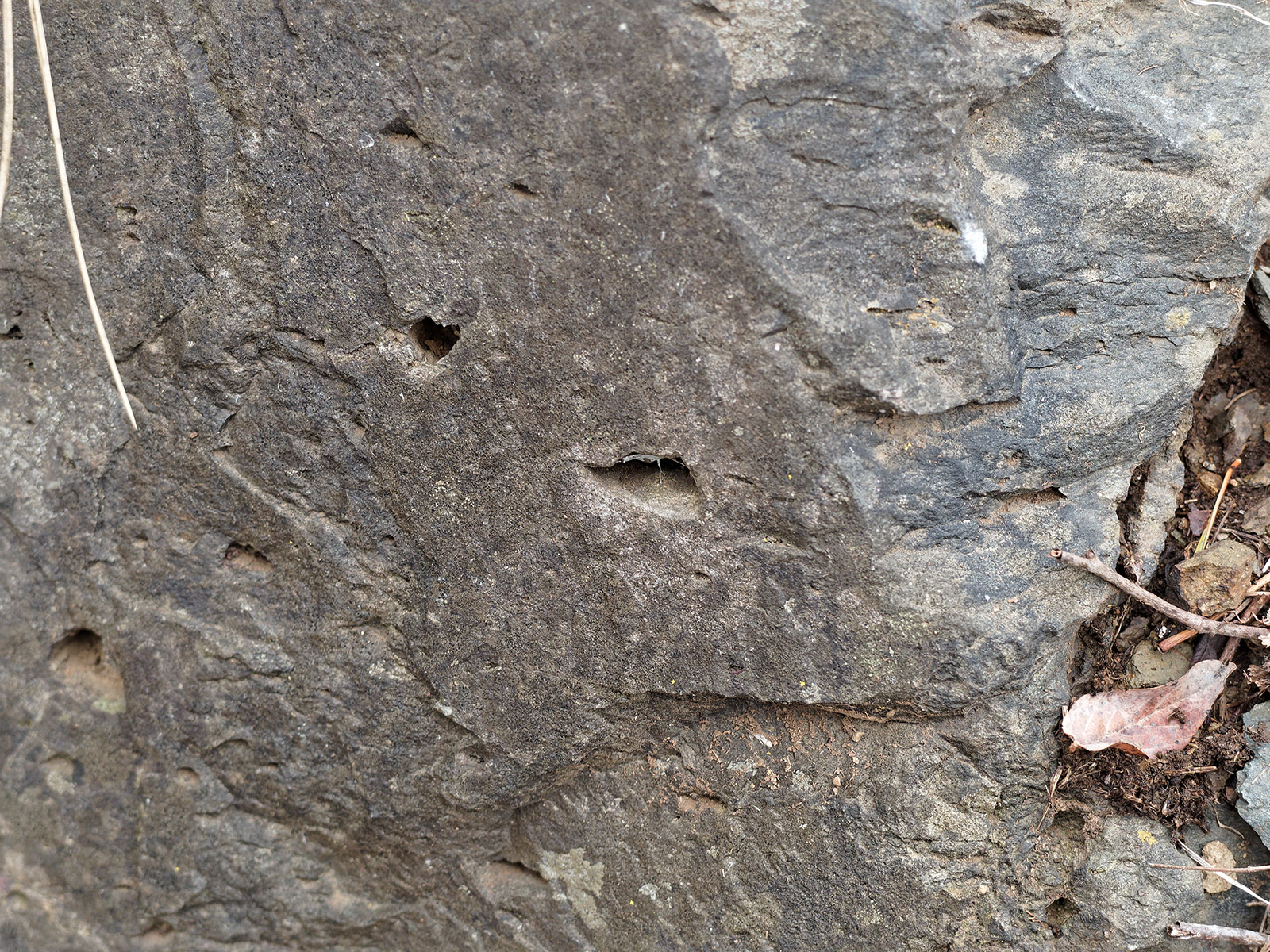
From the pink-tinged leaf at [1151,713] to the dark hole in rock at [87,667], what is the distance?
1.95 metres

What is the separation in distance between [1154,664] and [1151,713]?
0.10 meters

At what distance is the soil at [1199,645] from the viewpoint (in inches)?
67.9

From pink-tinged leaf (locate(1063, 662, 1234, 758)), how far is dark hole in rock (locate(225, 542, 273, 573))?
158 centimetres

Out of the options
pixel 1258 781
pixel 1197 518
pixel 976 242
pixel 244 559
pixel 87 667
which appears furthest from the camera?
pixel 87 667

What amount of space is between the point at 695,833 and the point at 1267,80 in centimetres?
168

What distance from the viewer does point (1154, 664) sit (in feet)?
5.85

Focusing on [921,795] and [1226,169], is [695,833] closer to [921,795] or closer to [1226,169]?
[921,795]


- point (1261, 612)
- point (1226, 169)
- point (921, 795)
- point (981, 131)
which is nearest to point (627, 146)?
point (981, 131)

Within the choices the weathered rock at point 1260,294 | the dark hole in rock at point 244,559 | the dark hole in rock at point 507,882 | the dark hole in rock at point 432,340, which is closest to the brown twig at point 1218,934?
the weathered rock at point 1260,294

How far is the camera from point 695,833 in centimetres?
189

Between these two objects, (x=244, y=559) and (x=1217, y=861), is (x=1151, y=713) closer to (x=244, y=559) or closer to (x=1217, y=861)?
(x=1217, y=861)

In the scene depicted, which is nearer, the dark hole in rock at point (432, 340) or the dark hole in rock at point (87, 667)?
the dark hole in rock at point (432, 340)

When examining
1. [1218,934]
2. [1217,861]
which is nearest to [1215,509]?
[1217,861]

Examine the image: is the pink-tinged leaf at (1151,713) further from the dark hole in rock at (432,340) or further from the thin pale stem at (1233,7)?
the dark hole in rock at (432,340)
